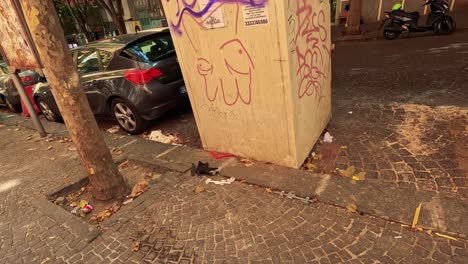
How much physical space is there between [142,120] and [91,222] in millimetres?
2336

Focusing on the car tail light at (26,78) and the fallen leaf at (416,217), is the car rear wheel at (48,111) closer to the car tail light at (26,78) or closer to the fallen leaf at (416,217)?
the car tail light at (26,78)

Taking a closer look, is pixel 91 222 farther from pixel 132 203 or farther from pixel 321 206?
pixel 321 206

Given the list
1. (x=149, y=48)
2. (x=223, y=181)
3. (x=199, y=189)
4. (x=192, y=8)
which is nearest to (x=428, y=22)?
(x=149, y=48)

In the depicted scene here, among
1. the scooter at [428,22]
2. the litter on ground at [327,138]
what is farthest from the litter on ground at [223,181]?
the scooter at [428,22]

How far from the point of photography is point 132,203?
3.17m

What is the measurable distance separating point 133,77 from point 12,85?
6212 mm

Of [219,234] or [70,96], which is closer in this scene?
[219,234]

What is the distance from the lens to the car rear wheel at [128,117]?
5043 millimetres

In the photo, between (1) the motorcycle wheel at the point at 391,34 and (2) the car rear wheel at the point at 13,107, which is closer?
(2) the car rear wheel at the point at 13,107

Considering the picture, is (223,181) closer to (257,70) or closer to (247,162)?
(247,162)

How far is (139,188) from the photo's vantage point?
3400 mm

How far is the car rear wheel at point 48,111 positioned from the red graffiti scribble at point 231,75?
5054mm

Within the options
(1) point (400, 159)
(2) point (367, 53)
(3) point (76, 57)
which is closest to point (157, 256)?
(1) point (400, 159)

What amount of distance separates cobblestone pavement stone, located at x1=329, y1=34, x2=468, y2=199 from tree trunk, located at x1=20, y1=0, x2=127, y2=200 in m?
2.61
